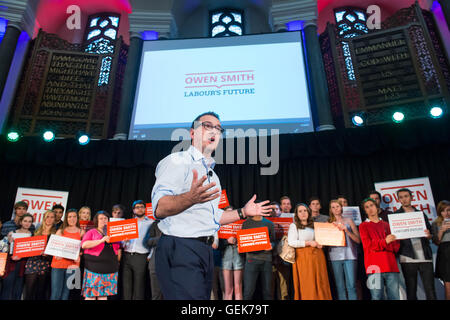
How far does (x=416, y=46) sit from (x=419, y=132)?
7.79 feet

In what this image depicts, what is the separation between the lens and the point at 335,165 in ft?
17.8

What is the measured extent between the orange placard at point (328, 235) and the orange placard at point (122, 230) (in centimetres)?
212

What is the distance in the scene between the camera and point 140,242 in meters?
3.97

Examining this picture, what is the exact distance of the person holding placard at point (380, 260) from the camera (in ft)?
10.9

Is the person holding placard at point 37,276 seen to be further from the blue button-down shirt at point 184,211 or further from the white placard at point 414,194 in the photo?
the white placard at point 414,194

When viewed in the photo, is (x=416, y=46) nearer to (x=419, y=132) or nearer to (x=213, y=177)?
(x=419, y=132)

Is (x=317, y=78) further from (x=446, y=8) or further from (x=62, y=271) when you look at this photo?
(x=62, y=271)

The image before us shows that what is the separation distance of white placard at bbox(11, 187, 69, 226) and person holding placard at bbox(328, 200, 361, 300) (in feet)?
14.5

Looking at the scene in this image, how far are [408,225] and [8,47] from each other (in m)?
8.15

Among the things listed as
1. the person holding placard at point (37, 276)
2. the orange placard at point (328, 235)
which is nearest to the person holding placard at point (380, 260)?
the orange placard at point (328, 235)

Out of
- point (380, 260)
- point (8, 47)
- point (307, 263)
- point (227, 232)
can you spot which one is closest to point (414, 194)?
point (380, 260)

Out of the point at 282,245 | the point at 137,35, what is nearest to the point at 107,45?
the point at 137,35

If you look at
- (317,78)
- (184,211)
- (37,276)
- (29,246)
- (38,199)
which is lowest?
(37,276)
